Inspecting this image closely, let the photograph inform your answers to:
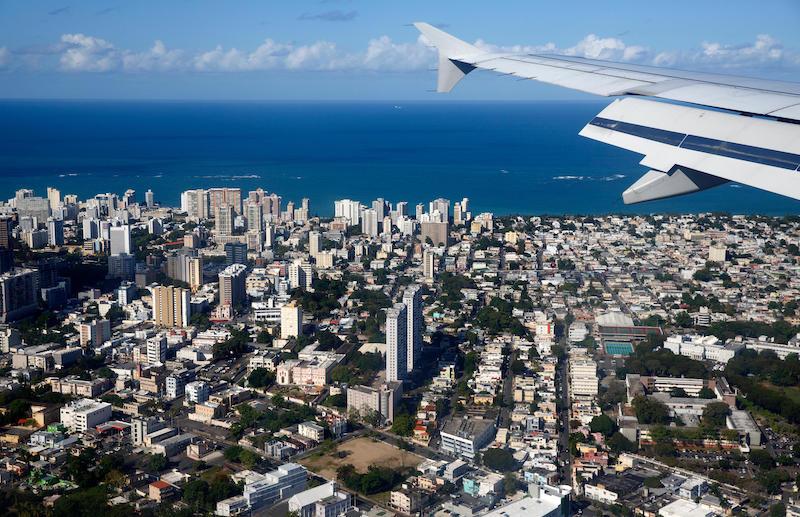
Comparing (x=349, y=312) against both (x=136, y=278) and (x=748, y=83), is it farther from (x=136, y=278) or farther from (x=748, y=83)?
(x=748, y=83)

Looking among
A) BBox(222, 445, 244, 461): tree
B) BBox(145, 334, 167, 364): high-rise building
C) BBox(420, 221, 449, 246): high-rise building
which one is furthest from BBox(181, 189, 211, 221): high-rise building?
BBox(222, 445, 244, 461): tree

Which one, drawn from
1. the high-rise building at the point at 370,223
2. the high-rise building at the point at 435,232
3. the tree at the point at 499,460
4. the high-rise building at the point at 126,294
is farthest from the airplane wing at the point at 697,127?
the high-rise building at the point at 370,223

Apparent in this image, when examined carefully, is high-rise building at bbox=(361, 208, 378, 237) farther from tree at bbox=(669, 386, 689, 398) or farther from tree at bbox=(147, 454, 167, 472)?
tree at bbox=(147, 454, 167, 472)

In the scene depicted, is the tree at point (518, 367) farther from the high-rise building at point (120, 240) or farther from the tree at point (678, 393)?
the high-rise building at point (120, 240)

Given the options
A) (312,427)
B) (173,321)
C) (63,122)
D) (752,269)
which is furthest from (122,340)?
(63,122)

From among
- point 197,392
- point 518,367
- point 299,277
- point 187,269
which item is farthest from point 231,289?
point 518,367
